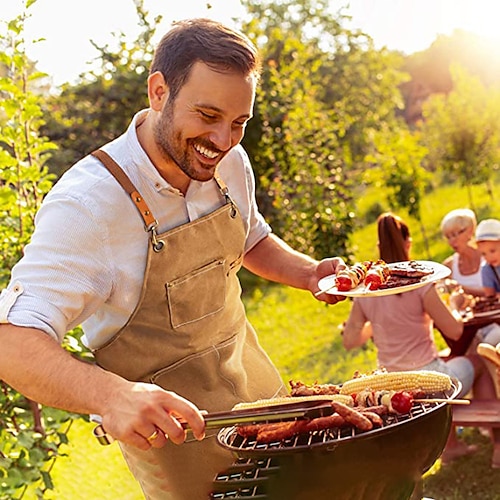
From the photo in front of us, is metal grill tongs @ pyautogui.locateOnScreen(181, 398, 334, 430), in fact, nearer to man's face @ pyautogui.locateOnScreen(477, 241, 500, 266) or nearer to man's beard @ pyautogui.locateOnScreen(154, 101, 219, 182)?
man's beard @ pyautogui.locateOnScreen(154, 101, 219, 182)

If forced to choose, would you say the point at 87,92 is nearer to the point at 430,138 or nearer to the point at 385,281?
the point at 430,138

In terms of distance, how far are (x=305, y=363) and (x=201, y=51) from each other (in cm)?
573

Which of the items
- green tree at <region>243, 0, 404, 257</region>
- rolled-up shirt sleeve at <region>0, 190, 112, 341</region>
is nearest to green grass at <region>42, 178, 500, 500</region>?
green tree at <region>243, 0, 404, 257</region>

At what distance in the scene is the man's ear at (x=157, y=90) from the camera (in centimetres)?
238

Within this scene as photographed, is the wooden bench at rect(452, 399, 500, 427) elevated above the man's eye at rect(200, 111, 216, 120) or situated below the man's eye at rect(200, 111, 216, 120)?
below

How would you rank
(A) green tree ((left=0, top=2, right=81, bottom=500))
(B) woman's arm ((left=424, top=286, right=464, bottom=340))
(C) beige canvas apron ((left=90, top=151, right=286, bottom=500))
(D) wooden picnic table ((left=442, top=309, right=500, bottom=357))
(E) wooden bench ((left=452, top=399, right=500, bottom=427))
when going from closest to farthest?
(C) beige canvas apron ((left=90, top=151, right=286, bottom=500)), (A) green tree ((left=0, top=2, right=81, bottom=500)), (E) wooden bench ((left=452, top=399, right=500, bottom=427)), (B) woman's arm ((left=424, top=286, right=464, bottom=340)), (D) wooden picnic table ((left=442, top=309, right=500, bottom=357))

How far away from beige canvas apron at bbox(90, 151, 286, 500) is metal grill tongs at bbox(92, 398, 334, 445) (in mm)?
463

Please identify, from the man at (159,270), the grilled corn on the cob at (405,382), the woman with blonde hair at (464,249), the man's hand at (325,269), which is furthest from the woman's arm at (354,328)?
the grilled corn on the cob at (405,382)

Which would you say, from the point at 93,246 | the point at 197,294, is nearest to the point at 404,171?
the point at 197,294

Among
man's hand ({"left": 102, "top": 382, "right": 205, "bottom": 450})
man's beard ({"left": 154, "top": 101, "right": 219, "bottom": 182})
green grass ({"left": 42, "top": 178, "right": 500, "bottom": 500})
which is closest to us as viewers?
man's hand ({"left": 102, "top": 382, "right": 205, "bottom": 450})

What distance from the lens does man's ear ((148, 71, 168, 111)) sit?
7.79 feet

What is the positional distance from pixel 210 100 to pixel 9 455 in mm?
2470

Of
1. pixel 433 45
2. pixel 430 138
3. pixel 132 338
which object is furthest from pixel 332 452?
pixel 433 45

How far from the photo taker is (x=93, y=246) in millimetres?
2262
